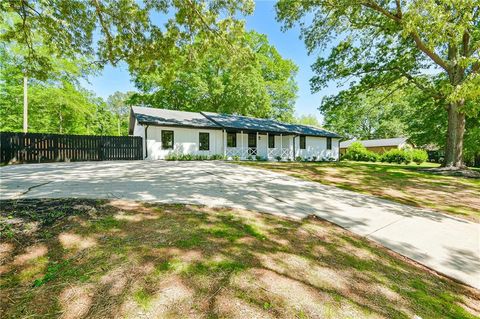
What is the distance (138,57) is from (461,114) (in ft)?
58.9

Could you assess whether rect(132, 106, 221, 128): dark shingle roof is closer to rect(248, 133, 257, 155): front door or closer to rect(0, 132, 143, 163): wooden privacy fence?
rect(0, 132, 143, 163): wooden privacy fence

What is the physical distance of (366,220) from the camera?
184 inches

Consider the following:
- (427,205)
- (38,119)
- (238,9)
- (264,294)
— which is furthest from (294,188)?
(38,119)

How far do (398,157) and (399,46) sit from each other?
1797 centimetres

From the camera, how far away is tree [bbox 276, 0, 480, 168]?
9320mm

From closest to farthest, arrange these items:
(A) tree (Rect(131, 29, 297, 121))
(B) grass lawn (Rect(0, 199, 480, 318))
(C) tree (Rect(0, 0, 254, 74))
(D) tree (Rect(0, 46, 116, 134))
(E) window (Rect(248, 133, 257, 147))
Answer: (B) grass lawn (Rect(0, 199, 480, 318)), (C) tree (Rect(0, 0, 254, 74)), (D) tree (Rect(0, 46, 116, 134)), (E) window (Rect(248, 133, 257, 147)), (A) tree (Rect(131, 29, 297, 121))

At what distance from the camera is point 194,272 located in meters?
2.20

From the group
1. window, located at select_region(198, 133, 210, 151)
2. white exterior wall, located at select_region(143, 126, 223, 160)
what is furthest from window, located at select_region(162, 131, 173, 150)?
window, located at select_region(198, 133, 210, 151)

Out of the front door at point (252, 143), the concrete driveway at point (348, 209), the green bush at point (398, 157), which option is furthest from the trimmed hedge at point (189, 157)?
the green bush at point (398, 157)

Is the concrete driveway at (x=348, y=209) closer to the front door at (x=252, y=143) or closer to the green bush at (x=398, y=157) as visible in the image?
the front door at (x=252, y=143)

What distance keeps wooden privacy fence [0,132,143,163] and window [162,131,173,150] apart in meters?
1.56

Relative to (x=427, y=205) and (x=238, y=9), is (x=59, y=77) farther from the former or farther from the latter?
(x=427, y=205)

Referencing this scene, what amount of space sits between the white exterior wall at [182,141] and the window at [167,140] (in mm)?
218

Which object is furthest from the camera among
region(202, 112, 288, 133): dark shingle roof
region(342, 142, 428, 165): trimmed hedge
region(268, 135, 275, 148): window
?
region(342, 142, 428, 165): trimmed hedge
